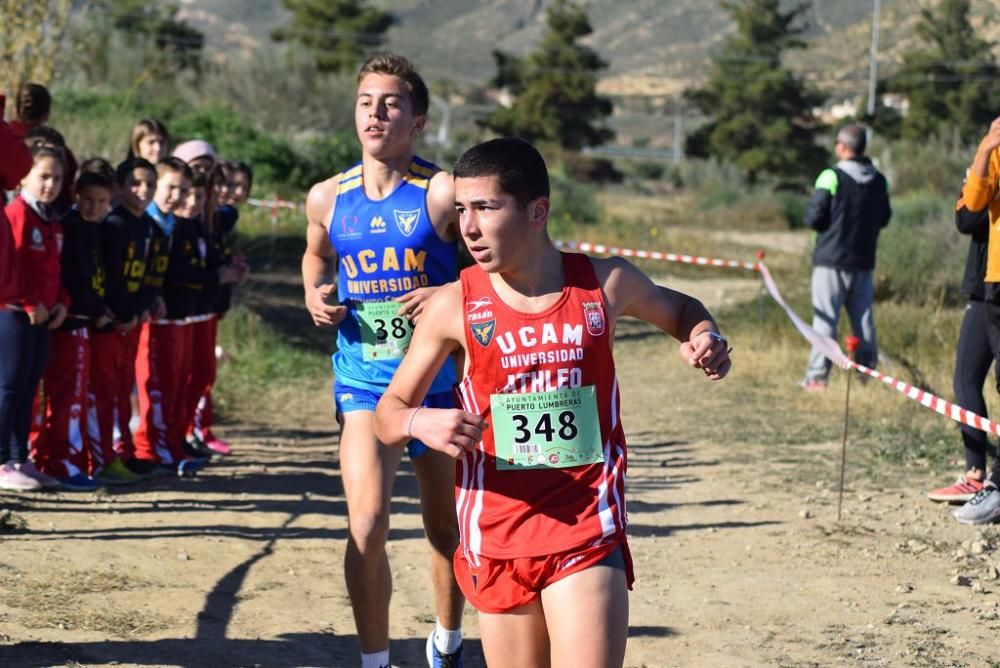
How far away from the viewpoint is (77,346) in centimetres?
848

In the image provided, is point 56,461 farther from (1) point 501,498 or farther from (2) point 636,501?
(1) point 501,498

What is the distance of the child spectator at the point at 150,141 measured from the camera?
9.66m

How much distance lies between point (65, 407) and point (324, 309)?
12.1 feet

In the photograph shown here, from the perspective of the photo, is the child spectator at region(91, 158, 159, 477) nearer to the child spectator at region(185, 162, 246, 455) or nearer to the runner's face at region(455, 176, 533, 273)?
the child spectator at region(185, 162, 246, 455)

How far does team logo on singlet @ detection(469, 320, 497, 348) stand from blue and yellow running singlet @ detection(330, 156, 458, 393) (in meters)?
1.40

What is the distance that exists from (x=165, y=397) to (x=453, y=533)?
4.35 metres

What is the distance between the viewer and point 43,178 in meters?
7.79

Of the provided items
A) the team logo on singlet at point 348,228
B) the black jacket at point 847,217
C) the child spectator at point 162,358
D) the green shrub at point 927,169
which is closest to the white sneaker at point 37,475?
the child spectator at point 162,358

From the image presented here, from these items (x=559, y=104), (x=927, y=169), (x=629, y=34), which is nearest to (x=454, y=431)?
(x=927, y=169)

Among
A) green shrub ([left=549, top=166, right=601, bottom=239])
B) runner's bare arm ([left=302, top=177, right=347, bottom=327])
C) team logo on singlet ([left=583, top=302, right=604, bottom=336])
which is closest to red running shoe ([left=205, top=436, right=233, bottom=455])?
runner's bare arm ([left=302, top=177, right=347, bottom=327])

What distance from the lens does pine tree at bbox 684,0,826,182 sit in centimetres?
5725

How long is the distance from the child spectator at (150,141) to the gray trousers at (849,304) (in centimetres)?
595

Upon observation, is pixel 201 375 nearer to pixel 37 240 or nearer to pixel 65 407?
pixel 65 407

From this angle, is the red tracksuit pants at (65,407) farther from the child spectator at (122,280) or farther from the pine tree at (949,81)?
the pine tree at (949,81)
